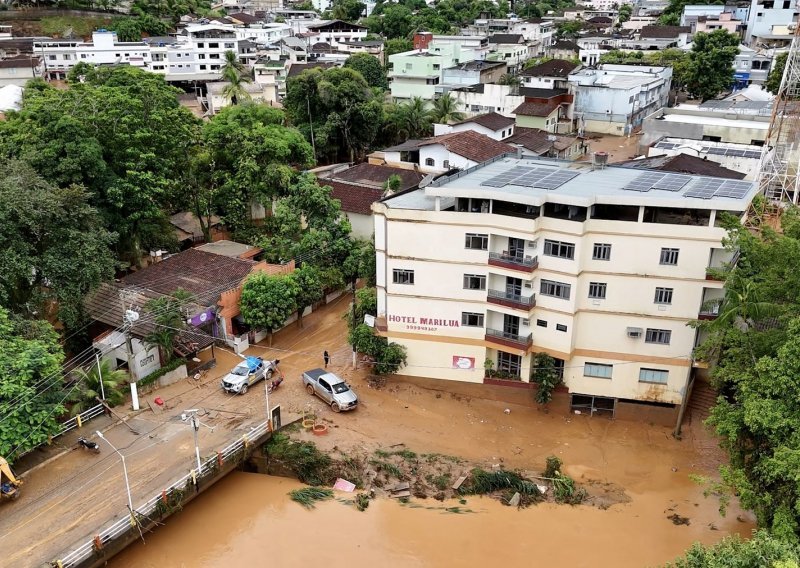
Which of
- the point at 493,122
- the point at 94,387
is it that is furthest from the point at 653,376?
the point at 493,122

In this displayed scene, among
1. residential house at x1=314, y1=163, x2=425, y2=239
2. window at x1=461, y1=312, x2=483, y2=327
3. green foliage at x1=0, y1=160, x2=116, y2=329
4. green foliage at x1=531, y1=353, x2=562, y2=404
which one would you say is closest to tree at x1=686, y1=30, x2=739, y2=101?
residential house at x1=314, y1=163, x2=425, y2=239

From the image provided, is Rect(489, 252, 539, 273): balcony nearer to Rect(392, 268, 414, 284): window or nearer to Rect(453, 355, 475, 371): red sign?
Rect(392, 268, 414, 284): window

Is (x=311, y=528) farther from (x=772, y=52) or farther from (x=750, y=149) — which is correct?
(x=772, y=52)

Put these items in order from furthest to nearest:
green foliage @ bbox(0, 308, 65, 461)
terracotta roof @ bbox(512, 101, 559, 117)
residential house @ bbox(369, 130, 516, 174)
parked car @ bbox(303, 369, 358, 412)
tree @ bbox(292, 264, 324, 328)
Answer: terracotta roof @ bbox(512, 101, 559, 117), residential house @ bbox(369, 130, 516, 174), tree @ bbox(292, 264, 324, 328), parked car @ bbox(303, 369, 358, 412), green foliage @ bbox(0, 308, 65, 461)

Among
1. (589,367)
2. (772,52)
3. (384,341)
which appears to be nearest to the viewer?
(589,367)

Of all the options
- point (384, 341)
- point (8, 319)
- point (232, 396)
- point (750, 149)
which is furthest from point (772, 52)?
point (8, 319)

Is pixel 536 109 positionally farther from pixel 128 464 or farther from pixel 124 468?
pixel 124 468

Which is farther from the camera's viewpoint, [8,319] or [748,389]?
[8,319]
